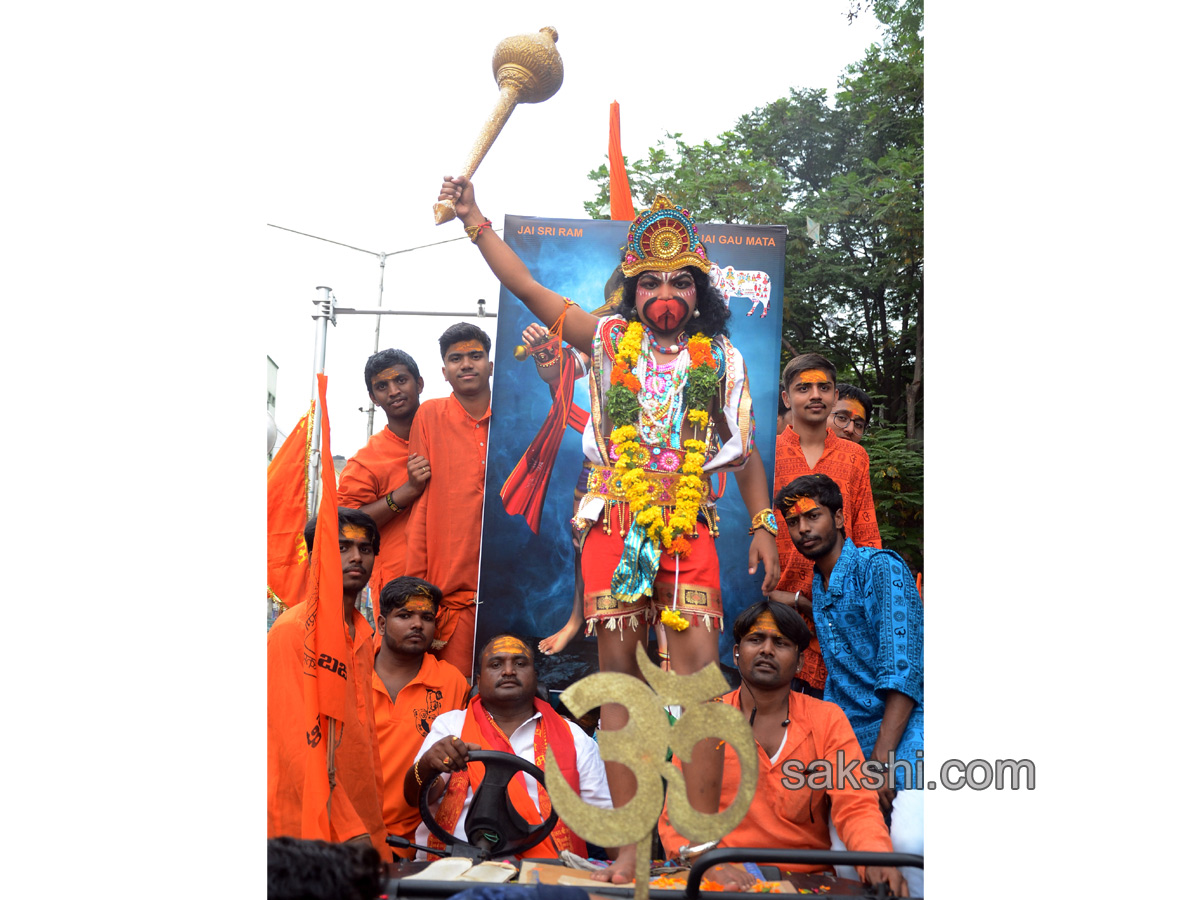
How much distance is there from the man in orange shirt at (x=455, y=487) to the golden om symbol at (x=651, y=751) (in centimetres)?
191

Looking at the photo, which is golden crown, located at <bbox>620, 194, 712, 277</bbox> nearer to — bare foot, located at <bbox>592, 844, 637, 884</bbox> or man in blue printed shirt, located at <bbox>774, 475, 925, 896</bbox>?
man in blue printed shirt, located at <bbox>774, 475, 925, 896</bbox>

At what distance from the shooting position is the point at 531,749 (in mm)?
3857

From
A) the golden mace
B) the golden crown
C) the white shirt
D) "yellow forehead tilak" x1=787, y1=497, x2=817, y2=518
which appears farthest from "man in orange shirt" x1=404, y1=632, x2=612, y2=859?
the golden mace

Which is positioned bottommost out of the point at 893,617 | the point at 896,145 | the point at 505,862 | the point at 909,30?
the point at 505,862

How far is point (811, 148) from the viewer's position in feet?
14.8

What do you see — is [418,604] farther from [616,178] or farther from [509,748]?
[616,178]

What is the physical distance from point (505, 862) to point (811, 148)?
321 cm

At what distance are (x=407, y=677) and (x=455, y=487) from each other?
2.86ft

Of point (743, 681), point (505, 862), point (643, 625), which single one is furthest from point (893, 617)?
point (505, 862)

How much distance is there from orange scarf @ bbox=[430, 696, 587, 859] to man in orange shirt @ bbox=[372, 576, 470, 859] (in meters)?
0.21

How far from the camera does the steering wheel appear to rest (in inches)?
135

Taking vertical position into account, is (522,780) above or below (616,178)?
below

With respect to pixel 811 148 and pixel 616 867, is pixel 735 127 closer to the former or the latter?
pixel 811 148

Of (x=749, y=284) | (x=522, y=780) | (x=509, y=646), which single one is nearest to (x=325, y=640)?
(x=509, y=646)
